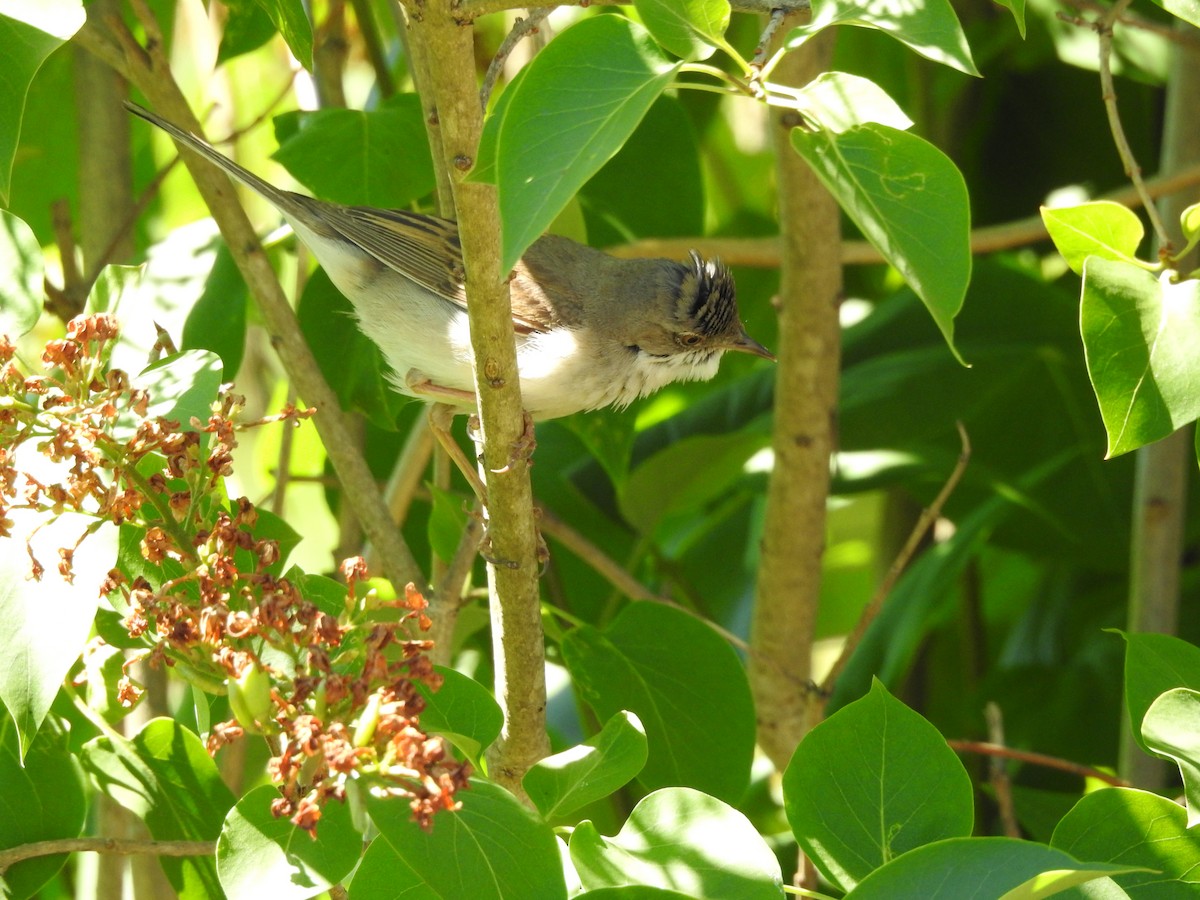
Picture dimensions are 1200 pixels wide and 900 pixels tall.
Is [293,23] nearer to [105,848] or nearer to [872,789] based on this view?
[105,848]

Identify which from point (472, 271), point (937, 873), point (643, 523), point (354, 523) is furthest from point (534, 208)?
point (643, 523)

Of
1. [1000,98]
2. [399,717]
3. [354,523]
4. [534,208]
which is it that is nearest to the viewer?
[534,208]

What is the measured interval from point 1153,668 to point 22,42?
5.81ft

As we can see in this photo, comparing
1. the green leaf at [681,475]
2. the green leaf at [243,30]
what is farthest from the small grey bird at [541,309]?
the green leaf at [243,30]

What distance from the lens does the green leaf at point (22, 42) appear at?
1587 mm

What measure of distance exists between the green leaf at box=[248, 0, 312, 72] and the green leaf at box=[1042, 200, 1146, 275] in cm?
118

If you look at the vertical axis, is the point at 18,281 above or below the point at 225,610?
above

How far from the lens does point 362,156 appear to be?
2650 millimetres

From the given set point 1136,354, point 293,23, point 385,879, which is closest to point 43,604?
point 385,879

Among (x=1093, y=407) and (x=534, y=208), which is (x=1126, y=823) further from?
(x=1093, y=407)

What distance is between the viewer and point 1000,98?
468 centimetres

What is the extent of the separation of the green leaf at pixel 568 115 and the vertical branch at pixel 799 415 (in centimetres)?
180

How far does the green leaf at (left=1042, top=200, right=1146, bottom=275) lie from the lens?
1773mm

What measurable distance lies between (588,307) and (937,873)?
243 centimetres
